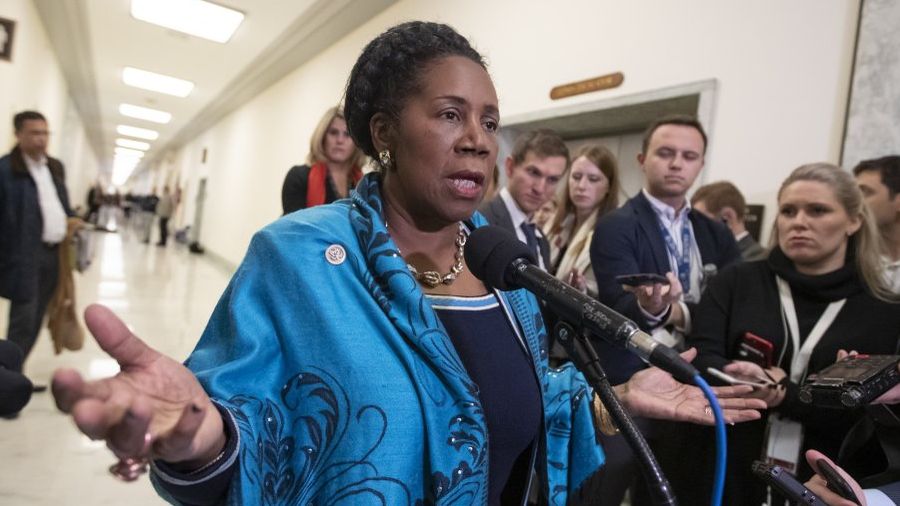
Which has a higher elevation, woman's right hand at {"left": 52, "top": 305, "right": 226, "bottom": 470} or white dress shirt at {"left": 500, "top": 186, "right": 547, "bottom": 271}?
white dress shirt at {"left": 500, "top": 186, "right": 547, "bottom": 271}

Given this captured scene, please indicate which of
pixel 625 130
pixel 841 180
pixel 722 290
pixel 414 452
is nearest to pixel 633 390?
pixel 414 452

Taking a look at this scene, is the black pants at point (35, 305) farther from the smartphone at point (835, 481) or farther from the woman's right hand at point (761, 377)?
the smartphone at point (835, 481)

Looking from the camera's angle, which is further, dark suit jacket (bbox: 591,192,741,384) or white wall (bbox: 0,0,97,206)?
white wall (bbox: 0,0,97,206)

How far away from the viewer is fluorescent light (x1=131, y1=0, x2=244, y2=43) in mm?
7105

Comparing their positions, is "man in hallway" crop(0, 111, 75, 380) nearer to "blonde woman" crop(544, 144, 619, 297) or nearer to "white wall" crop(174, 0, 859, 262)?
"white wall" crop(174, 0, 859, 262)

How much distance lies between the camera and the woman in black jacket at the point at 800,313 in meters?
1.69

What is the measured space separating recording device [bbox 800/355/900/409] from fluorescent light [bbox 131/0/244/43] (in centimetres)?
759

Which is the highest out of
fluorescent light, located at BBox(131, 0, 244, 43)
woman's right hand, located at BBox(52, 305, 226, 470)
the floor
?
fluorescent light, located at BBox(131, 0, 244, 43)

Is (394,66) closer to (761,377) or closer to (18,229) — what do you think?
(761,377)

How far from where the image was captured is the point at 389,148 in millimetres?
1113

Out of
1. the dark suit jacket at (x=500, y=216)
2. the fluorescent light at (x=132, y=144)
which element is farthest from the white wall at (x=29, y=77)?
the fluorescent light at (x=132, y=144)

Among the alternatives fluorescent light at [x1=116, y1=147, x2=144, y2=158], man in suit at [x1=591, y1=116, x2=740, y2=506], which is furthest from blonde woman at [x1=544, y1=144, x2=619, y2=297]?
fluorescent light at [x1=116, y1=147, x2=144, y2=158]

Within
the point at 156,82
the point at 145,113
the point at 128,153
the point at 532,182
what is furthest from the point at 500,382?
the point at 128,153

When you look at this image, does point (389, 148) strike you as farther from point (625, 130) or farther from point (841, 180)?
point (625, 130)
